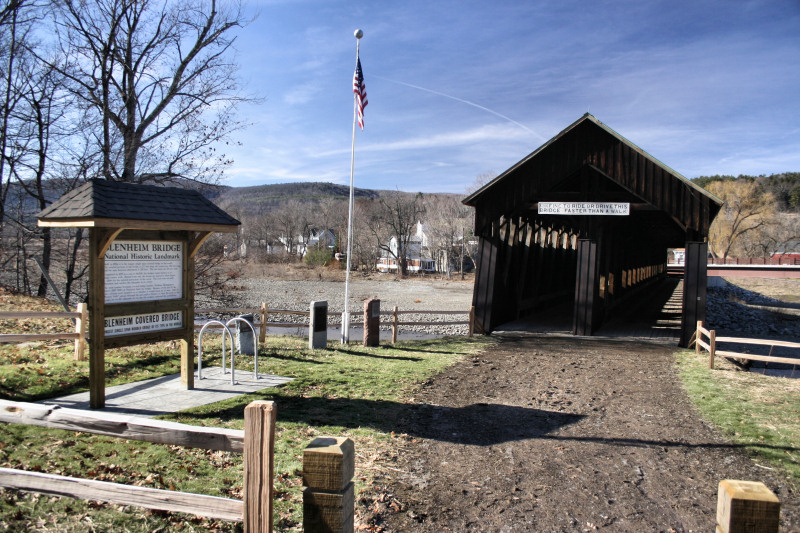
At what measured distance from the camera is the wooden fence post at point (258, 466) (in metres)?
2.73

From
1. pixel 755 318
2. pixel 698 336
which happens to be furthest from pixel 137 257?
pixel 755 318

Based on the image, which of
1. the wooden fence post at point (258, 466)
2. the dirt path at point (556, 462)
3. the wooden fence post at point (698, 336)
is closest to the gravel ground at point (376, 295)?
the wooden fence post at point (698, 336)

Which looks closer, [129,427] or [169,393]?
[129,427]

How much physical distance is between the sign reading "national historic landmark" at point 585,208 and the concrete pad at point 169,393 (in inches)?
363

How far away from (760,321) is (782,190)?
116704mm

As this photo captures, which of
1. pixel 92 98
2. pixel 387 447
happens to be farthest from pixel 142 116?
pixel 387 447

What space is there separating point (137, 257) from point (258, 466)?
17.3ft

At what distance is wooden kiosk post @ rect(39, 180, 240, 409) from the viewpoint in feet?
21.1

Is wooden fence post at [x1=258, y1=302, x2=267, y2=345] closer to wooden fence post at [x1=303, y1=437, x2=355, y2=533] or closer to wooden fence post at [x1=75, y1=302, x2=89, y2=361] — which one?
wooden fence post at [x1=75, y1=302, x2=89, y2=361]

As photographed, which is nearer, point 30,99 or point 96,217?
point 96,217

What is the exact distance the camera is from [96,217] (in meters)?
6.08

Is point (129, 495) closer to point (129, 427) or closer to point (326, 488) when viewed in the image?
point (129, 427)

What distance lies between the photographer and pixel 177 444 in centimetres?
291

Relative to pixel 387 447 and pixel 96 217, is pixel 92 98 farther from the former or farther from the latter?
pixel 387 447
